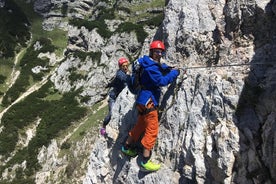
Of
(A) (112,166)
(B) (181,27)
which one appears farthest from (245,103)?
(A) (112,166)

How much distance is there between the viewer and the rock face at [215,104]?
817cm

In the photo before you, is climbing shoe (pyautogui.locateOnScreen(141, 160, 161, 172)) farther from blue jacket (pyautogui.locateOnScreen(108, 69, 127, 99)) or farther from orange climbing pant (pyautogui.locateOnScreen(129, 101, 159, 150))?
blue jacket (pyautogui.locateOnScreen(108, 69, 127, 99))

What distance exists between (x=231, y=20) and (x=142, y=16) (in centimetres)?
6673

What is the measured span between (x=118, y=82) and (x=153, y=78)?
15.2 feet

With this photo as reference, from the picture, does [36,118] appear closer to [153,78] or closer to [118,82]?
[118,82]

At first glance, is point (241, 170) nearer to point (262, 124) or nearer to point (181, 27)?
point (262, 124)

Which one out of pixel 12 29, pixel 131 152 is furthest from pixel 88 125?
pixel 12 29

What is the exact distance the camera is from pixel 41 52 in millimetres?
71812

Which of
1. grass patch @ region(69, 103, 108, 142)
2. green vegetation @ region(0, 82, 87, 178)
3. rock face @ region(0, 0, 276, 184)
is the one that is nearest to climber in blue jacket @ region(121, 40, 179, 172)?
rock face @ region(0, 0, 276, 184)

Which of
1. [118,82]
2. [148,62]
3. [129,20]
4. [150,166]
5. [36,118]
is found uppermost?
[129,20]

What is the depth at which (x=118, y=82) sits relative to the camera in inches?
558

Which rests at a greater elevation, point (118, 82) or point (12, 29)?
point (12, 29)

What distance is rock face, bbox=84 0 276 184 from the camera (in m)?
8.17

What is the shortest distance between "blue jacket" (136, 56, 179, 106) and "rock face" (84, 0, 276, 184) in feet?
2.53
